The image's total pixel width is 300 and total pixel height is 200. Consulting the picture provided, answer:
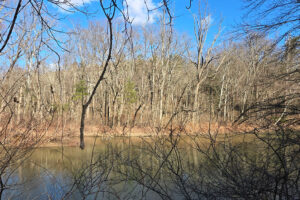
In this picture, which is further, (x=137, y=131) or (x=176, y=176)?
(x=137, y=131)

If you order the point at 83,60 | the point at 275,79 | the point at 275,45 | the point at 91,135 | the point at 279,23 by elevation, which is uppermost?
the point at 83,60

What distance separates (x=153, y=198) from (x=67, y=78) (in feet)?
101

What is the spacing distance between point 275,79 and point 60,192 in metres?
5.12

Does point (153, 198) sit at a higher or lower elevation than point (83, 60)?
lower

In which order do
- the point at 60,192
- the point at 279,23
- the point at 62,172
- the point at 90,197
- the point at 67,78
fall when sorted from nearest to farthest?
the point at 279,23 < the point at 60,192 < the point at 90,197 < the point at 62,172 < the point at 67,78

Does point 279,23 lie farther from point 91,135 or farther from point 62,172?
point 91,135

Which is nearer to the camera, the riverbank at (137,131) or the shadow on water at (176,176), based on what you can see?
the shadow on water at (176,176)

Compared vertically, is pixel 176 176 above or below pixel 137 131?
above

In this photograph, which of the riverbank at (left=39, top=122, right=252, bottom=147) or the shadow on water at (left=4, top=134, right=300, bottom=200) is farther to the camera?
the riverbank at (left=39, top=122, right=252, bottom=147)

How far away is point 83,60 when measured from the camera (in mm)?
23031

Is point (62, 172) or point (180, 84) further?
point (180, 84)

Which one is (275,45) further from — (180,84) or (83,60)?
(180,84)

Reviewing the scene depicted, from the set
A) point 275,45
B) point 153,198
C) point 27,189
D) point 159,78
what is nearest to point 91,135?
point 159,78

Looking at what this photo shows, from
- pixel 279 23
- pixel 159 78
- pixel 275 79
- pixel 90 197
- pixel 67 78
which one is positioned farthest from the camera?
pixel 67 78
